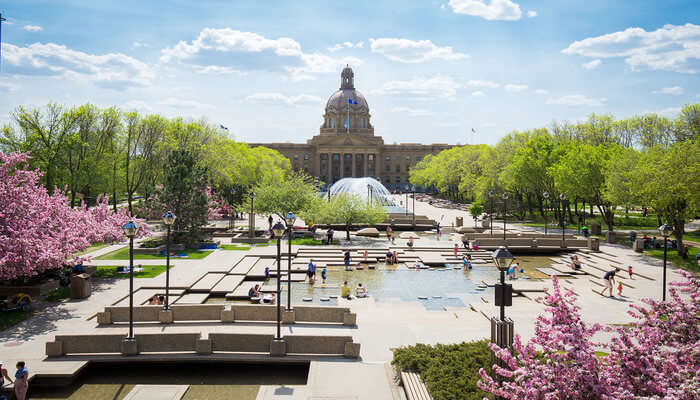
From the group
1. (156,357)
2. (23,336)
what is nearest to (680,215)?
(156,357)

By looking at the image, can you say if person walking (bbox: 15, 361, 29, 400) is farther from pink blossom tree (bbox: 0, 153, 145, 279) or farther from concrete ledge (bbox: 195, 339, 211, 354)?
pink blossom tree (bbox: 0, 153, 145, 279)

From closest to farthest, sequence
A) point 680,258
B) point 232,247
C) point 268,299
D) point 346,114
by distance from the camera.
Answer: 1. point 268,299
2. point 680,258
3. point 232,247
4. point 346,114

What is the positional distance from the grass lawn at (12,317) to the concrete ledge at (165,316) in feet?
18.4

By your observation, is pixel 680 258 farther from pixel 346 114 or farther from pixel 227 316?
pixel 346 114

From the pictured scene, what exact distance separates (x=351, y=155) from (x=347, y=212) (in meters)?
115

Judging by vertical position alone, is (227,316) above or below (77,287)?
below

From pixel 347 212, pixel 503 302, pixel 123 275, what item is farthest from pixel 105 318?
pixel 347 212

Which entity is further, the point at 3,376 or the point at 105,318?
the point at 105,318

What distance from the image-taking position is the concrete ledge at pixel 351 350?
1400 centimetres

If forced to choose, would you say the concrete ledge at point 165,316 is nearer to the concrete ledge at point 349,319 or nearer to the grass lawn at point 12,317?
the grass lawn at point 12,317

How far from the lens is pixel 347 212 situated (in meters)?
39.9

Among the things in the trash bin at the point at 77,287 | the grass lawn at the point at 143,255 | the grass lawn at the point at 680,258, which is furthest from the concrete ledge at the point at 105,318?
the grass lawn at the point at 680,258

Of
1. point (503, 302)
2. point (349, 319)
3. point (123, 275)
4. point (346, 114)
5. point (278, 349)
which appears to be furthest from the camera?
point (346, 114)

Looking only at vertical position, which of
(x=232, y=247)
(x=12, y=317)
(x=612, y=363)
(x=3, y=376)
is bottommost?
(x=12, y=317)
